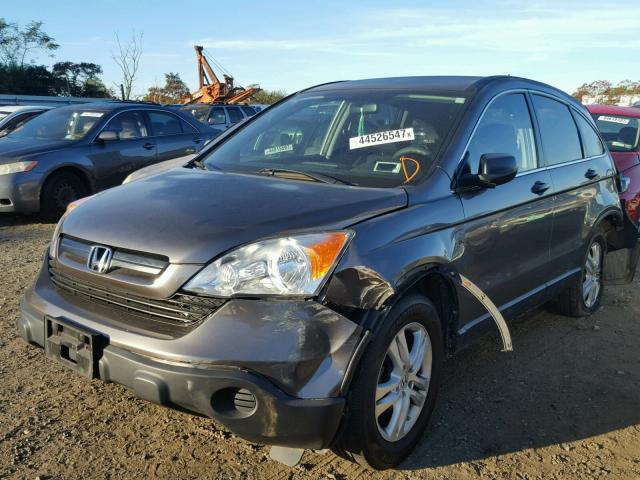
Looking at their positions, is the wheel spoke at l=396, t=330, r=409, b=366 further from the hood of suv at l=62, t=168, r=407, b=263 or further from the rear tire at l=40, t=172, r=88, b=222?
the rear tire at l=40, t=172, r=88, b=222

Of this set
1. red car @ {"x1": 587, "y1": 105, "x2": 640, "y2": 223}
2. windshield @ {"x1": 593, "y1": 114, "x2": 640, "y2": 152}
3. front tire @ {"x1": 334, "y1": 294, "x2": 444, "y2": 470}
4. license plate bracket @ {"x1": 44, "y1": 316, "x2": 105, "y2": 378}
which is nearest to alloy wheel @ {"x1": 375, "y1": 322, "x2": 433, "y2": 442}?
front tire @ {"x1": 334, "y1": 294, "x2": 444, "y2": 470}

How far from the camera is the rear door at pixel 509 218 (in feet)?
10.5

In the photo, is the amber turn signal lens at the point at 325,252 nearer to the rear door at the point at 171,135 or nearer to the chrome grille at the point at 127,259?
the chrome grille at the point at 127,259

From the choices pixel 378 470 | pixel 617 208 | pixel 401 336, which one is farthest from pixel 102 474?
pixel 617 208

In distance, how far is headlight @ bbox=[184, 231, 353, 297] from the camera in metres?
2.34

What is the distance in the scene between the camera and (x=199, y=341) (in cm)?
227

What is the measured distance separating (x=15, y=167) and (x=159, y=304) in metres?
6.09

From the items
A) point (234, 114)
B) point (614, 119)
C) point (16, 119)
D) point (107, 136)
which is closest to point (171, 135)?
point (107, 136)

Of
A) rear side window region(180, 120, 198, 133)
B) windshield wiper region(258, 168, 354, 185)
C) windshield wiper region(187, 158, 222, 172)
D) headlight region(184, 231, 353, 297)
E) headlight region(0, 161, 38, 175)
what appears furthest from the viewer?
rear side window region(180, 120, 198, 133)

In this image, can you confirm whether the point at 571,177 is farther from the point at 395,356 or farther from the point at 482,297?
the point at 395,356

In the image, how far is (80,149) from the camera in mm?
7984

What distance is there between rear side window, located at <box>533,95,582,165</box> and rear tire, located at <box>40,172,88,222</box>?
5984 millimetres

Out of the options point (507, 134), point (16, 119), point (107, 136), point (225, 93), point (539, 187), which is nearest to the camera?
point (507, 134)

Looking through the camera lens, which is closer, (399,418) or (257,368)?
(257,368)
